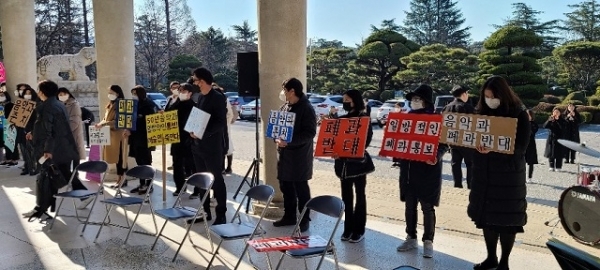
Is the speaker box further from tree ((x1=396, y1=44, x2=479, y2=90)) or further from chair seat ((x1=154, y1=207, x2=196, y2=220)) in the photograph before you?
tree ((x1=396, y1=44, x2=479, y2=90))

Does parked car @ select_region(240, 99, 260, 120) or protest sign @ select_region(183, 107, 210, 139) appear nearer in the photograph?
protest sign @ select_region(183, 107, 210, 139)

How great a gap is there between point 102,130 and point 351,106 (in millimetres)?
4154

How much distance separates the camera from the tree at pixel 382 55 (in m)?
34.6

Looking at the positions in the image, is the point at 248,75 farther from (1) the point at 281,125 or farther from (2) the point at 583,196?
(2) the point at 583,196

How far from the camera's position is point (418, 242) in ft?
18.5

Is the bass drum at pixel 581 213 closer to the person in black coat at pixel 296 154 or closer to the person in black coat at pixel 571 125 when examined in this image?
the person in black coat at pixel 296 154

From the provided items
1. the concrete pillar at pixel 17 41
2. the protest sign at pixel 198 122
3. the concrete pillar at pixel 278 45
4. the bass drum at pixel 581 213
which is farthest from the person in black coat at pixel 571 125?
the concrete pillar at pixel 17 41

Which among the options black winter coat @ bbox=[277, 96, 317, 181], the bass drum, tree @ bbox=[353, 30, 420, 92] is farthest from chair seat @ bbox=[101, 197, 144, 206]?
tree @ bbox=[353, 30, 420, 92]

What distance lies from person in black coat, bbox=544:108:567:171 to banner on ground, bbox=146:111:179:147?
813 centimetres

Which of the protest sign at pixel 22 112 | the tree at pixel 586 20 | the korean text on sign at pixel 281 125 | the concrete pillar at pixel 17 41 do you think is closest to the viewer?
the korean text on sign at pixel 281 125

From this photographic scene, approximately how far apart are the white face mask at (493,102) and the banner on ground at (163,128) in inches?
158

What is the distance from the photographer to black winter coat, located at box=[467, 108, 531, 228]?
14.4ft

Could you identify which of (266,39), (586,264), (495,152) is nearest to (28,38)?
(266,39)

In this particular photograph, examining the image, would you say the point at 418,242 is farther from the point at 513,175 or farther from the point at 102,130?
the point at 102,130
